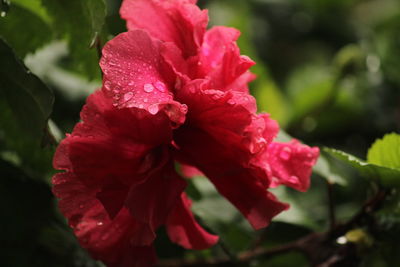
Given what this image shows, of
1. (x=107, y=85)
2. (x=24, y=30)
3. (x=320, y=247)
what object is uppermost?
(x=107, y=85)

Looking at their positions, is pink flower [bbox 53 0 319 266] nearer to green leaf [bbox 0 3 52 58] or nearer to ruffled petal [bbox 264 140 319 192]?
ruffled petal [bbox 264 140 319 192]

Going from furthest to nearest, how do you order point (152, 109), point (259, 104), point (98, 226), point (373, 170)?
point (259, 104) < point (373, 170) < point (98, 226) < point (152, 109)

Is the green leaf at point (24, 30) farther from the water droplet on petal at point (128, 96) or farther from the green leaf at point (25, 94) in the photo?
the water droplet on petal at point (128, 96)

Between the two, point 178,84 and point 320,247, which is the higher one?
point 178,84

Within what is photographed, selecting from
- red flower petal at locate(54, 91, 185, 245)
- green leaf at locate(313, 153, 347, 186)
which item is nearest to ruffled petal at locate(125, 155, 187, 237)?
red flower petal at locate(54, 91, 185, 245)

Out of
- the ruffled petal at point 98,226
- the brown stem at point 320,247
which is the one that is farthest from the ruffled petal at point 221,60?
the brown stem at point 320,247

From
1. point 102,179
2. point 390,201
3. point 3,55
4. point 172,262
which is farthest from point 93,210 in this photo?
point 390,201

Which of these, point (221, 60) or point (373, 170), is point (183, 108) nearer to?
point (221, 60)

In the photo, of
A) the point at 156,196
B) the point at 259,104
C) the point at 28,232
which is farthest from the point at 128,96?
the point at 259,104

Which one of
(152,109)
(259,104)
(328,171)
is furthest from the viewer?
(259,104)
